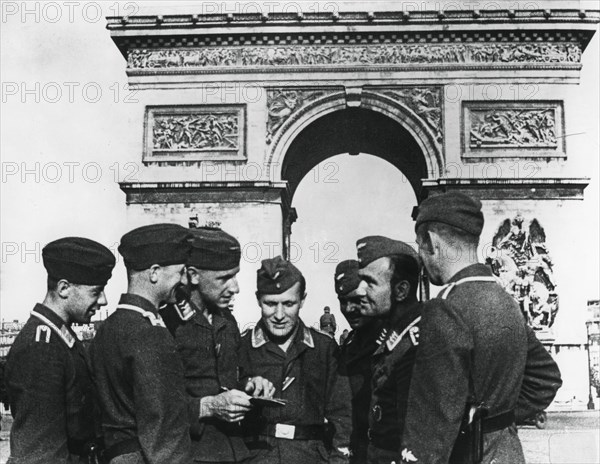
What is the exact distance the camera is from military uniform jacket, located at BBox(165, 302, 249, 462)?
3.99 metres

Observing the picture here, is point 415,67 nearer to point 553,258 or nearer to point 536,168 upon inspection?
point 536,168

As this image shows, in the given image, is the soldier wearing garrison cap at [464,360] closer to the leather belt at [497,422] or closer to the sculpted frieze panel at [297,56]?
the leather belt at [497,422]

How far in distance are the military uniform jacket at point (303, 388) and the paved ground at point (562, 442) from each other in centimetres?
503

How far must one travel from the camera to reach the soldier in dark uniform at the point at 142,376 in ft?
10.4

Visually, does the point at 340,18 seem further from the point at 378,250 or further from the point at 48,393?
the point at 48,393

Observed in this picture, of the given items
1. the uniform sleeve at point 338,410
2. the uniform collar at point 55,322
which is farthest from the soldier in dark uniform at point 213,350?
the uniform collar at point 55,322

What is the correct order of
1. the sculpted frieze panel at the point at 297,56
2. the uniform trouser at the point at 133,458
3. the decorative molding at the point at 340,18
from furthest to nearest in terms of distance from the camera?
the sculpted frieze panel at the point at 297,56 < the decorative molding at the point at 340,18 < the uniform trouser at the point at 133,458

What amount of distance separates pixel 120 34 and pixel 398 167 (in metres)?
7.41

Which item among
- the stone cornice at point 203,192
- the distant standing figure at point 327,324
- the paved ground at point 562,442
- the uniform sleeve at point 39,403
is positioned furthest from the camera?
the stone cornice at point 203,192

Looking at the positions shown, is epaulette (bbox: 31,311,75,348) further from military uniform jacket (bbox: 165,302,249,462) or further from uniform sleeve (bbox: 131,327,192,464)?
military uniform jacket (bbox: 165,302,249,462)

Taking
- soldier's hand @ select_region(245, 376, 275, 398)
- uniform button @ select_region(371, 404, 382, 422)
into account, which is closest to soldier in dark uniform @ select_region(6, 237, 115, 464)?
soldier's hand @ select_region(245, 376, 275, 398)

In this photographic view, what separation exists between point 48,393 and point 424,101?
1487cm

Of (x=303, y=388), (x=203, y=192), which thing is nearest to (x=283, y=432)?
(x=303, y=388)

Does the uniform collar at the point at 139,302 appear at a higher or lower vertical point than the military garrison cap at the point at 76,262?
lower
